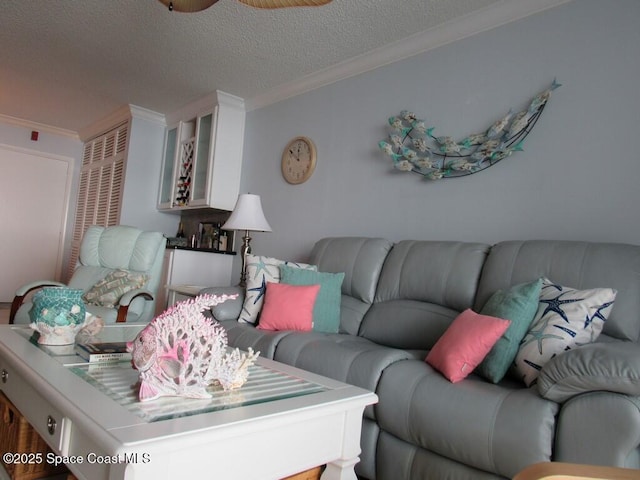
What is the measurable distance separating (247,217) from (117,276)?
3.21 ft

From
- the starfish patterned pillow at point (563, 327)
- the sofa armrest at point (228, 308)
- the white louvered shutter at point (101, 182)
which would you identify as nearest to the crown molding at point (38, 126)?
the white louvered shutter at point (101, 182)

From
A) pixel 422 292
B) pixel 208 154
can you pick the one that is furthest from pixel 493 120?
pixel 208 154

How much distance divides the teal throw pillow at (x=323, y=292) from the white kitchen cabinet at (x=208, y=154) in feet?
6.22

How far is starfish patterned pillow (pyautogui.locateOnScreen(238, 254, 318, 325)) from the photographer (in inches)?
102

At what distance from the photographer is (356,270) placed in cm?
267

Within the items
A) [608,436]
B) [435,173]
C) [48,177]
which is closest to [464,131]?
[435,173]

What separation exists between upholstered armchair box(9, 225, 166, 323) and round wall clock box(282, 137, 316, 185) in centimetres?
122

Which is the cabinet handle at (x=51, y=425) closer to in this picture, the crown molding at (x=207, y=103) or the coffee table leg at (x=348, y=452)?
the coffee table leg at (x=348, y=452)

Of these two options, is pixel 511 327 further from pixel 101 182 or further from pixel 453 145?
pixel 101 182

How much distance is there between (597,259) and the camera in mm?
1768

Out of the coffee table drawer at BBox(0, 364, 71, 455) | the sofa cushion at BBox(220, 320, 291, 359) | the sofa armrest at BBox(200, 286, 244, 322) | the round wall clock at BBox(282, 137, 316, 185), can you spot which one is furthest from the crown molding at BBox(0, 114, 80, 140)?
the coffee table drawer at BBox(0, 364, 71, 455)

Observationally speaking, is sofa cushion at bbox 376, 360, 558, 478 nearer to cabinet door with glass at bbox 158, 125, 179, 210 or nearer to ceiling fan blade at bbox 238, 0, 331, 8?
ceiling fan blade at bbox 238, 0, 331, 8

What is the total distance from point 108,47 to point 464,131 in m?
2.78

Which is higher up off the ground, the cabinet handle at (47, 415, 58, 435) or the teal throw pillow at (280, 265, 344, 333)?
the teal throw pillow at (280, 265, 344, 333)
